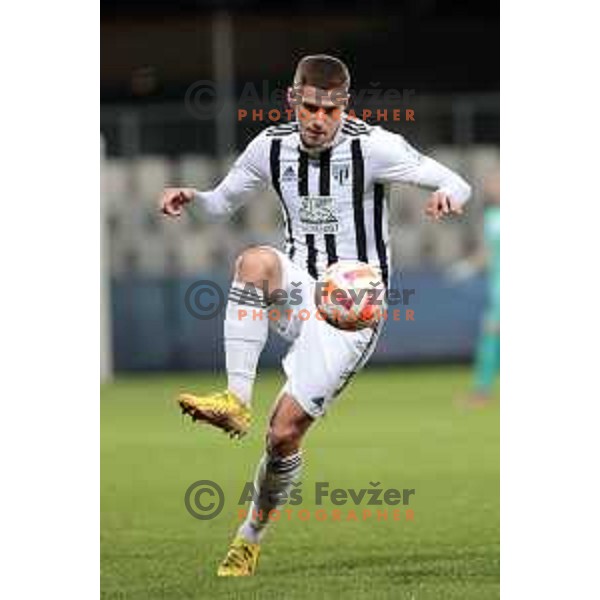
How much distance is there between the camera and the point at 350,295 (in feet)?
27.9

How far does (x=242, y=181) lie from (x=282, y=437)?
3.73 ft

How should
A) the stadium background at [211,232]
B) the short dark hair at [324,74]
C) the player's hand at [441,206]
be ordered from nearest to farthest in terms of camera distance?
1. the player's hand at [441,206]
2. the short dark hair at [324,74]
3. the stadium background at [211,232]

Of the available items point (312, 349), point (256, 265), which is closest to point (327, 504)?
point (312, 349)

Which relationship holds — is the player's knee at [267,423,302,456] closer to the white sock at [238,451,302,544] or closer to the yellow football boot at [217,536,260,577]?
the white sock at [238,451,302,544]

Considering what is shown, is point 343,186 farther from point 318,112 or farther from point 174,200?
point 174,200

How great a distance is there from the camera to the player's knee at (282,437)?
867 cm

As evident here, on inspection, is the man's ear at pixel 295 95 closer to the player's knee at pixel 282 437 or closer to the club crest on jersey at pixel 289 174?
the club crest on jersey at pixel 289 174

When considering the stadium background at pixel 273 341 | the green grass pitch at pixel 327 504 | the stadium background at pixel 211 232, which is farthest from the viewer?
the stadium background at pixel 211 232

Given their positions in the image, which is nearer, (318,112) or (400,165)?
(318,112)

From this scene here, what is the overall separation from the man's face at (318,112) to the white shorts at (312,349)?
52 cm

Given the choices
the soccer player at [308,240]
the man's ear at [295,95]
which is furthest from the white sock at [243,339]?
the man's ear at [295,95]

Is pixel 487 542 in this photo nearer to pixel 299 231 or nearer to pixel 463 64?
pixel 299 231
